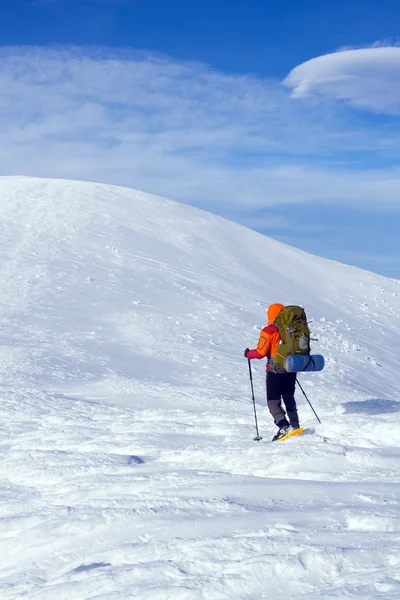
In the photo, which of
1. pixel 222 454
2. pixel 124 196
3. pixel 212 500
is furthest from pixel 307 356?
pixel 124 196

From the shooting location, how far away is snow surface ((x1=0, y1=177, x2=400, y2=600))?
431cm

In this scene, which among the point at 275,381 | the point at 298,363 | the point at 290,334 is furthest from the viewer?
the point at 275,381

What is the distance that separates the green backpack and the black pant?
0.23 meters

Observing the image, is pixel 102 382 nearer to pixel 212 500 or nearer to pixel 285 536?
pixel 212 500

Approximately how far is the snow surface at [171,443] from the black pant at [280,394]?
1.20 ft

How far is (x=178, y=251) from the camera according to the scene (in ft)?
103

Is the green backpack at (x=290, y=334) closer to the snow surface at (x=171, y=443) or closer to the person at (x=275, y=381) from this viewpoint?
the person at (x=275, y=381)

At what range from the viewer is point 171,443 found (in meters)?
8.91

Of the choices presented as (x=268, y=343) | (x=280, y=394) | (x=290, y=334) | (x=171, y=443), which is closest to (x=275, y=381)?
(x=280, y=394)

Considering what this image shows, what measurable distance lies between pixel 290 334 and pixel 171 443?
7.09ft

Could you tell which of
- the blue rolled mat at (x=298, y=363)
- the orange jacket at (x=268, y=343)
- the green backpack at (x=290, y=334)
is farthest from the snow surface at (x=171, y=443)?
the orange jacket at (x=268, y=343)

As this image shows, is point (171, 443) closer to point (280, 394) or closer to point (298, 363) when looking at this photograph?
point (280, 394)

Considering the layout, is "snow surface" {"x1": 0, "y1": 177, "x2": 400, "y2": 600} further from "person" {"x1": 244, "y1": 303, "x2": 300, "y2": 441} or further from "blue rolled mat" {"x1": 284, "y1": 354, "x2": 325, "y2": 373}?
"blue rolled mat" {"x1": 284, "y1": 354, "x2": 325, "y2": 373}

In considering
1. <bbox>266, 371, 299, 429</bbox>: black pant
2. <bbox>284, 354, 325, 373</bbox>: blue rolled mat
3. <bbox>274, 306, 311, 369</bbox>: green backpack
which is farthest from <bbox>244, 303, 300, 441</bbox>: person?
<bbox>284, 354, 325, 373</bbox>: blue rolled mat
